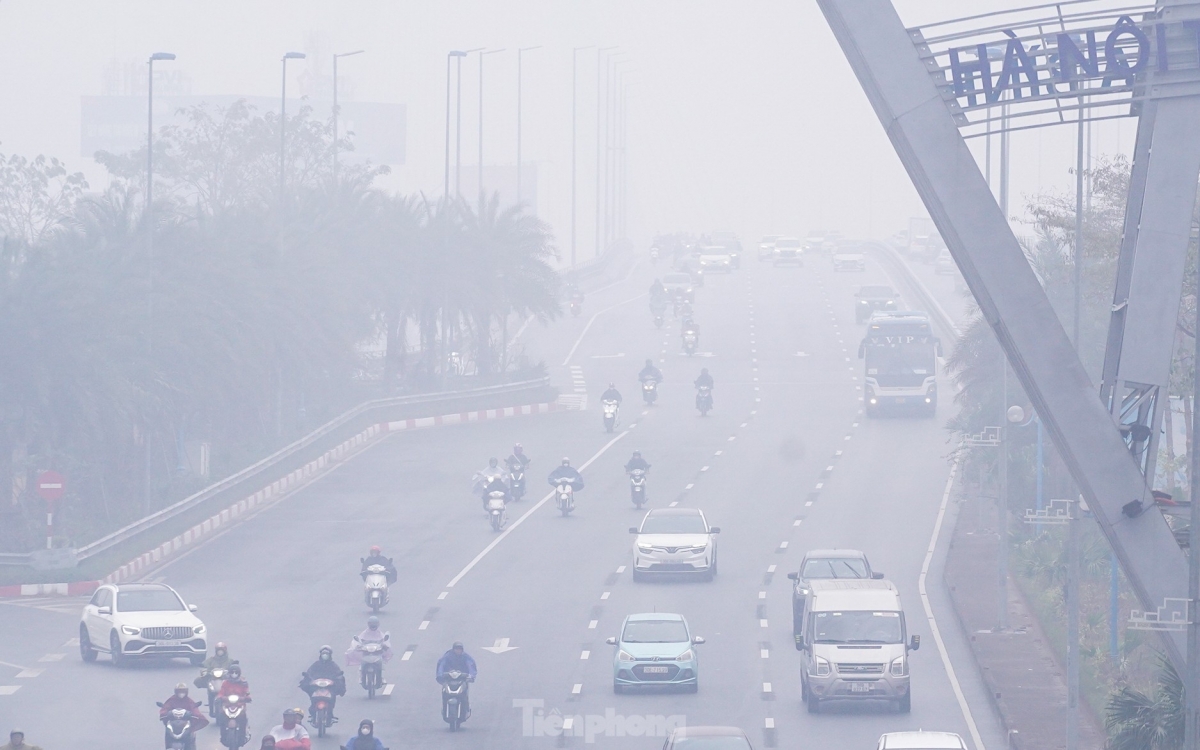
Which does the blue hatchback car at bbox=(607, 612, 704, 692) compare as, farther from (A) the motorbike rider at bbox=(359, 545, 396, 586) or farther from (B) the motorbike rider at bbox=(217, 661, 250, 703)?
(A) the motorbike rider at bbox=(359, 545, 396, 586)

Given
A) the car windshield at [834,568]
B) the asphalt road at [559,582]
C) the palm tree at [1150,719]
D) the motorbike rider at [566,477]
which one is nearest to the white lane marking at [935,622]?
the asphalt road at [559,582]

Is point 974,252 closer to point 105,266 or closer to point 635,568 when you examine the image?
point 635,568

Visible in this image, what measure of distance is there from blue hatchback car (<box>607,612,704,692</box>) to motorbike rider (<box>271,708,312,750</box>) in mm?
6501

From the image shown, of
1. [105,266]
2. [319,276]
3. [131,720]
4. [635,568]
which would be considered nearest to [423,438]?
[319,276]

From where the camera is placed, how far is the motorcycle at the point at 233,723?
23047 mm

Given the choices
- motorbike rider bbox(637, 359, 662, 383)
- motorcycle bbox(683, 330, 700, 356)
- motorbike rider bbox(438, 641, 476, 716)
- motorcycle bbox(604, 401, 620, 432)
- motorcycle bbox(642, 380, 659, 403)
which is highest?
motorcycle bbox(683, 330, 700, 356)

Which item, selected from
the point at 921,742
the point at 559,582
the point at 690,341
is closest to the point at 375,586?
the point at 559,582

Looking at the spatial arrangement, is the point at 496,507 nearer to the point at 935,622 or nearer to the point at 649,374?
the point at 935,622

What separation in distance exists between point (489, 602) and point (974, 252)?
17.9 m

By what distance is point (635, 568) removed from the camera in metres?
36.2

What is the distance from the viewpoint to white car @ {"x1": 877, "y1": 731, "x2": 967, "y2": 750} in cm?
1884

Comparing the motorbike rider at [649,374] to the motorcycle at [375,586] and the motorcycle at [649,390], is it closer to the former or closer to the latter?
the motorcycle at [649,390]

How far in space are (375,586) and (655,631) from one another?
7.45 m

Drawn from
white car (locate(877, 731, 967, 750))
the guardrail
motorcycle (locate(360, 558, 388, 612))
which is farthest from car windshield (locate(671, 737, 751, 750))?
the guardrail
